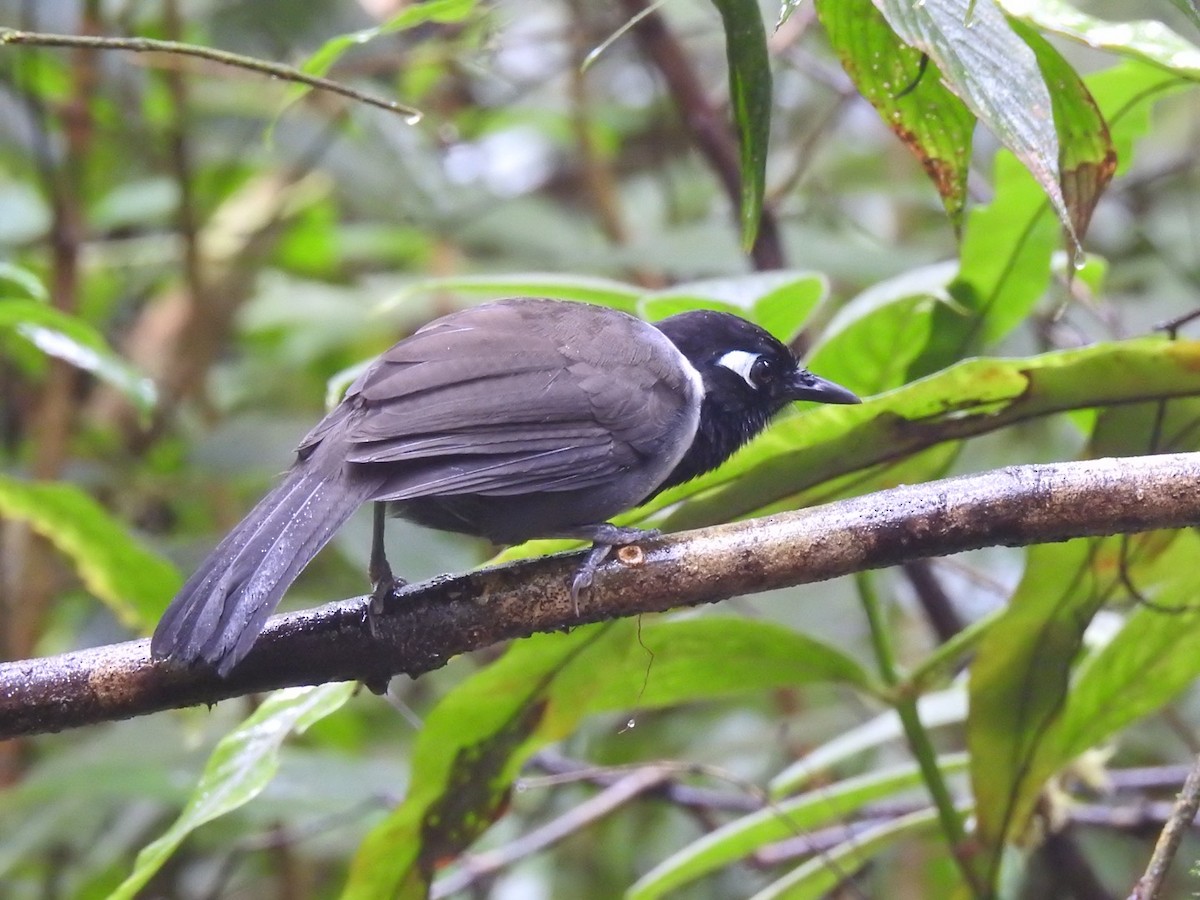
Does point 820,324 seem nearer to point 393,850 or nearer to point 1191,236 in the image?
point 1191,236

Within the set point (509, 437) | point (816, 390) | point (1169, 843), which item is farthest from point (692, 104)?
point (1169, 843)

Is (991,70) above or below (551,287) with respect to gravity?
above

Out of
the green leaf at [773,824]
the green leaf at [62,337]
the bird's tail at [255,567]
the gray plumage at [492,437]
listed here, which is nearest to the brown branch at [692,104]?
the gray plumage at [492,437]

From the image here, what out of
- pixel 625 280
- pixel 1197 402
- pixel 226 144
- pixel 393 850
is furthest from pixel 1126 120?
pixel 226 144

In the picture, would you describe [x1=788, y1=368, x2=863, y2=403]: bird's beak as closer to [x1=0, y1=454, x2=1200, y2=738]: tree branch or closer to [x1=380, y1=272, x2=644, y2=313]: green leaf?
[x1=380, y1=272, x2=644, y2=313]: green leaf

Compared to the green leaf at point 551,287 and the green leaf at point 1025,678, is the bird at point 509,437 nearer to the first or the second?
the green leaf at point 551,287

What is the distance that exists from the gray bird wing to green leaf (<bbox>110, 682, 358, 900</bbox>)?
0.35 meters

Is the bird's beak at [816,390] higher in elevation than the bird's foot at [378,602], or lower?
higher

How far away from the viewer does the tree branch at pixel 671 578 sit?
167cm

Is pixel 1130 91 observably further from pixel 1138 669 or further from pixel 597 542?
pixel 597 542

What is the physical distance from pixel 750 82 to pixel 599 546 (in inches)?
28.0

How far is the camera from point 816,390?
2.49 meters

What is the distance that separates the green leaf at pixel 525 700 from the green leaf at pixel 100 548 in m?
0.95

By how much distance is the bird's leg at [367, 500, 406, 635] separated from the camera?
181cm
